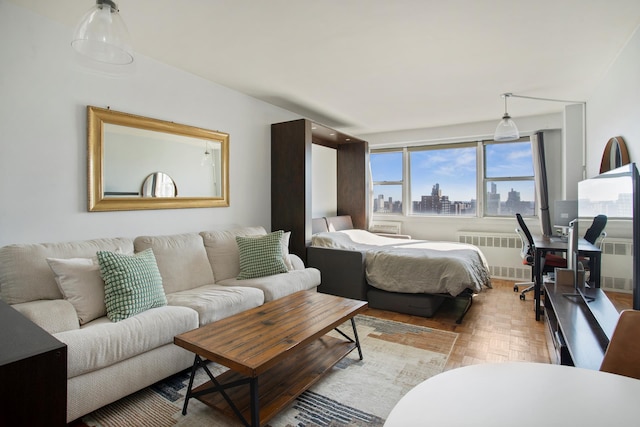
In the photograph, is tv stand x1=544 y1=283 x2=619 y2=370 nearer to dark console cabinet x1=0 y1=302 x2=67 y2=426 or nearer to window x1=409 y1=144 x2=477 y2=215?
dark console cabinet x1=0 y1=302 x2=67 y2=426

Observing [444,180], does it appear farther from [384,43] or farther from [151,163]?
[151,163]

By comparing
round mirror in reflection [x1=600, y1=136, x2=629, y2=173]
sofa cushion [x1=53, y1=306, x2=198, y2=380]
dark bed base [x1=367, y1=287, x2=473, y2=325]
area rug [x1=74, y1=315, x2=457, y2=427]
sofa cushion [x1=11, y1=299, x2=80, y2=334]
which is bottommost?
area rug [x1=74, y1=315, x2=457, y2=427]

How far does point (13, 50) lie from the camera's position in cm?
216

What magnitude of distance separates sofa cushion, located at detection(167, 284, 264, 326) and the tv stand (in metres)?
2.12

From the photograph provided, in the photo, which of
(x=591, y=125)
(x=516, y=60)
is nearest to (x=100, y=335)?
(x=516, y=60)

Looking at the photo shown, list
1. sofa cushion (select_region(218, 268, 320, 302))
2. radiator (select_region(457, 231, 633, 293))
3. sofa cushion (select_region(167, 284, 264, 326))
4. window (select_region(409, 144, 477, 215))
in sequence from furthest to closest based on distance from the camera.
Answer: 1. window (select_region(409, 144, 477, 215))
2. radiator (select_region(457, 231, 633, 293))
3. sofa cushion (select_region(218, 268, 320, 302))
4. sofa cushion (select_region(167, 284, 264, 326))

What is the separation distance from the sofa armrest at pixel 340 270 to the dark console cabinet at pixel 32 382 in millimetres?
3116

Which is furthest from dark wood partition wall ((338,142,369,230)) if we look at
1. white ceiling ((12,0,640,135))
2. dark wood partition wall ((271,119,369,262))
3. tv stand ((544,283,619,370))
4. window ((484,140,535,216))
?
tv stand ((544,283,619,370))

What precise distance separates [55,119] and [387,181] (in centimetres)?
517

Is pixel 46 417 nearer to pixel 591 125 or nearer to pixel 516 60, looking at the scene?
pixel 516 60

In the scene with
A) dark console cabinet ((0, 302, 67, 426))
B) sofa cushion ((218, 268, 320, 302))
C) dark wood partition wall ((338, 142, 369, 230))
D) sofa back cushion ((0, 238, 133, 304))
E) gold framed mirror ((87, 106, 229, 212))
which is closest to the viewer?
dark console cabinet ((0, 302, 67, 426))

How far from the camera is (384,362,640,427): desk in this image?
2.33 feet

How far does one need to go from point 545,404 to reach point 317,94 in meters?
3.69

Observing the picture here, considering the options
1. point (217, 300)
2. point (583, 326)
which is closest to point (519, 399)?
point (583, 326)
